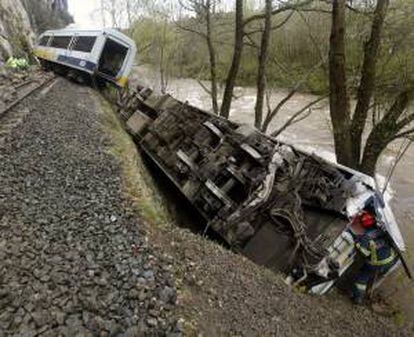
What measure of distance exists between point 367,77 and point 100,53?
9.82 m

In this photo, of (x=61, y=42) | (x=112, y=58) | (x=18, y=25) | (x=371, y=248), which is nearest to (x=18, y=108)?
(x=112, y=58)

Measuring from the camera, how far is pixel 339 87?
8.94 metres

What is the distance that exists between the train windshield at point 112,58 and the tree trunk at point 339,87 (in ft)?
30.2

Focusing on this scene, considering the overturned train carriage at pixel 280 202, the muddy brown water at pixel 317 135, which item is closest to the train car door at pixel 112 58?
the muddy brown water at pixel 317 135

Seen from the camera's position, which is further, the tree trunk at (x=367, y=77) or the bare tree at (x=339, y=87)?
the tree trunk at (x=367, y=77)

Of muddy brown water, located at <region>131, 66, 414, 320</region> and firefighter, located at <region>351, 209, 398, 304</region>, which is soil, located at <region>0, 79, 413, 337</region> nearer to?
firefighter, located at <region>351, 209, 398, 304</region>

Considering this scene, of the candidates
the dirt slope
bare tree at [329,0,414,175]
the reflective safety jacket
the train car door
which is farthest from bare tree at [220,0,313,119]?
the dirt slope

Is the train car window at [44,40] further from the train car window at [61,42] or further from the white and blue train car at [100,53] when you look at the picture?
the white and blue train car at [100,53]

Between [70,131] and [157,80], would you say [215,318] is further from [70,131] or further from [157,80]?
[157,80]

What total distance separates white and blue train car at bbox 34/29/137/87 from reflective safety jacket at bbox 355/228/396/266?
11650 millimetres

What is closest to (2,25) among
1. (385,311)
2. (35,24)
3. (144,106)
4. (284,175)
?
(144,106)

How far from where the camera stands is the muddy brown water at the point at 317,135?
12.2 m

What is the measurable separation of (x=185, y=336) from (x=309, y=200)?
4.70 meters

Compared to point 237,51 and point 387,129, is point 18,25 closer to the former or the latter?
point 237,51
